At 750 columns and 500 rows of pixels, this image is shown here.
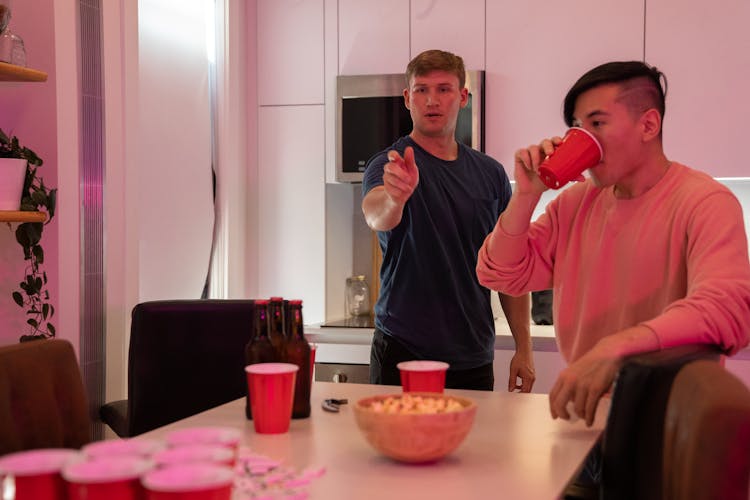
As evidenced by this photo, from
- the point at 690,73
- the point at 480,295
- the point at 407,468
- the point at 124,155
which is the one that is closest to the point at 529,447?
the point at 407,468

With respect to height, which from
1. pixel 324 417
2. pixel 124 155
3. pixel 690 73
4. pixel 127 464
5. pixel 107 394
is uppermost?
pixel 690 73

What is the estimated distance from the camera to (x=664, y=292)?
1.62 metres

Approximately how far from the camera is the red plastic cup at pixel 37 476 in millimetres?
872

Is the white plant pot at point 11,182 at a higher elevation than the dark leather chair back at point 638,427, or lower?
higher

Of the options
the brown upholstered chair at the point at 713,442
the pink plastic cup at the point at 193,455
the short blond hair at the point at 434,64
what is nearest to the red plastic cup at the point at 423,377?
the brown upholstered chair at the point at 713,442

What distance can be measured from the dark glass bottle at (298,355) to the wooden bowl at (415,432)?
330 millimetres

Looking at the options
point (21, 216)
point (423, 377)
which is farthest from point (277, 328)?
point (21, 216)

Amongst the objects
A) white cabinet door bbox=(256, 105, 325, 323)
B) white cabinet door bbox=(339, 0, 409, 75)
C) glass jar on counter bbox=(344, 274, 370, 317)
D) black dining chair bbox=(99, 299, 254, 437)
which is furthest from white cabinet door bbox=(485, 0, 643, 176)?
black dining chair bbox=(99, 299, 254, 437)

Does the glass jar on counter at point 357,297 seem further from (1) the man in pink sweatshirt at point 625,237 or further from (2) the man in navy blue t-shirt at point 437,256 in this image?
(1) the man in pink sweatshirt at point 625,237

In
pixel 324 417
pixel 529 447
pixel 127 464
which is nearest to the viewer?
pixel 127 464

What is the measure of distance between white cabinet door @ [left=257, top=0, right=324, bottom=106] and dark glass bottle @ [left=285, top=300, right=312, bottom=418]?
7.89 ft

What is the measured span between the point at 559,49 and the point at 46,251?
83.8 inches

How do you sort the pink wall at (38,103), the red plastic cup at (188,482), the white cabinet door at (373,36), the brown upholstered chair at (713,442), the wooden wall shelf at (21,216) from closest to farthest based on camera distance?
the red plastic cup at (188,482)
the brown upholstered chair at (713,442)
the wooden wall shelf at (21,216)
the pink wall at (38,103)
the white cabinet door at (373,36)

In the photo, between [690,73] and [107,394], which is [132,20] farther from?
[690,73]
